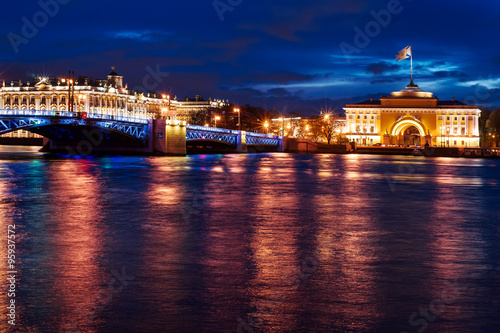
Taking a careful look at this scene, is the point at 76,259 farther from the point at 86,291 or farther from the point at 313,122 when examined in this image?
the point at 313,122

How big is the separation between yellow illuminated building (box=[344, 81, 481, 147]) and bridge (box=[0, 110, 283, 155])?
180 feet

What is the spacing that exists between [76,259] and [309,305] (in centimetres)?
459

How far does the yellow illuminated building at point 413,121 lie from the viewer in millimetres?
149250

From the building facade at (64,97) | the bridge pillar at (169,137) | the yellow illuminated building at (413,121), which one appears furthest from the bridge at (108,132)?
the building facade at (64,97)

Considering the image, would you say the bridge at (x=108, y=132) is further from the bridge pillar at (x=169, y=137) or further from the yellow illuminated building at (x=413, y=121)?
the yellow illuminated building at (x=413, y=121)

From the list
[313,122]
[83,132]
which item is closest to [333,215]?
[83,132]

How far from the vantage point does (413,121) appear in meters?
150

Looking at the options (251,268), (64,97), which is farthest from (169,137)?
(64,97)

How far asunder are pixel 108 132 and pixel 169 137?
9.35 metres

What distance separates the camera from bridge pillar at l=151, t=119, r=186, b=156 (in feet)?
281

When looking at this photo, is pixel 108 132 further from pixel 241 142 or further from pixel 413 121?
pixel 413 121

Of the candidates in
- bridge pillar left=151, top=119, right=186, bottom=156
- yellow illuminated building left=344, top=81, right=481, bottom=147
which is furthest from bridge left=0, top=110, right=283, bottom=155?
yellow illuminated building left=344, top=81, right=481, bottom=147

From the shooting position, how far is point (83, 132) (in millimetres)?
79312

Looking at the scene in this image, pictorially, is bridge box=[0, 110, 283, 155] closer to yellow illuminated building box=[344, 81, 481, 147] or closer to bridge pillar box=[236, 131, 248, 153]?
bridge pillar box=[236, 131, 248, 153]
